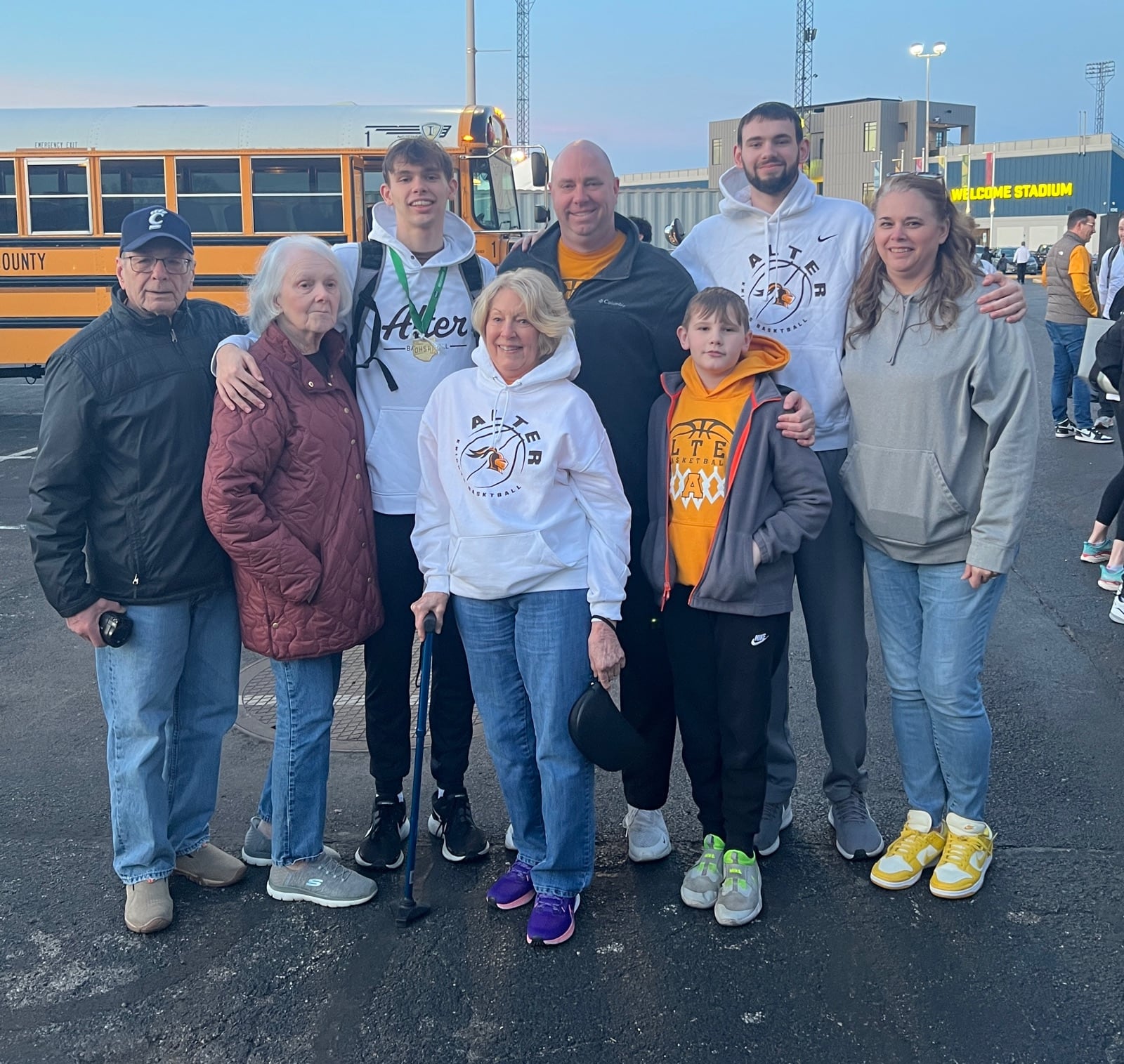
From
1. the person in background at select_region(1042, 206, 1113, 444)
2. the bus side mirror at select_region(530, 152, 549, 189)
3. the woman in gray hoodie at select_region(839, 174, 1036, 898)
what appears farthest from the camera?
the bus side mirror at select_region(530, 152, 549, 189)

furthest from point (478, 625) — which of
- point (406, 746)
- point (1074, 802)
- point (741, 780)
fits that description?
point (1074, 802)

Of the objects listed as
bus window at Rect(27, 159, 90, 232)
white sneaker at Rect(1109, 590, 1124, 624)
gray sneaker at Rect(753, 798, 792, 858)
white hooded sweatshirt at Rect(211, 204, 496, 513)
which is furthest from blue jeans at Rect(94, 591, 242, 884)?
bus window at Rect(27, 159, 90, 232)

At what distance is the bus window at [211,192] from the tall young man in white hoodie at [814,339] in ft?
38.0

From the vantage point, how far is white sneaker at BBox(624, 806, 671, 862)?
146 inches

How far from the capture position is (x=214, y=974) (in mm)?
3119

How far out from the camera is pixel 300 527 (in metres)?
3.34

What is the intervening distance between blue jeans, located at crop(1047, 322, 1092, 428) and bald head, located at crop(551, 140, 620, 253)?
31.1ft

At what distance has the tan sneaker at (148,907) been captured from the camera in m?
3.34

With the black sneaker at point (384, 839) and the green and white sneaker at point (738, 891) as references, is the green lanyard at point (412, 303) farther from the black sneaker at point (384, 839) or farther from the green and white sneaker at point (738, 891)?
the green and white sneaker at point (738, 891)

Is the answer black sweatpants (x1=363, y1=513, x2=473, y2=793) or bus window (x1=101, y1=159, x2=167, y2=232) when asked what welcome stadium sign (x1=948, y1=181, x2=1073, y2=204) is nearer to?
bus window (x1=101, y1=159, x2=167, y2=232)

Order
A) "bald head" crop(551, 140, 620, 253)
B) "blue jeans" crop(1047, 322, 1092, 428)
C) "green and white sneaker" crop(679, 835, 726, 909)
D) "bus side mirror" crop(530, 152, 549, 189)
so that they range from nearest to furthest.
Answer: "green and white sneaker" crop(679, 835, 726, 909)
"bald head" crop(551, 140, 620, 253)
"blue jeans" crop(1047, 322, 1092, 428)
"bus side mirror" crop(530, 152, 549, 189)

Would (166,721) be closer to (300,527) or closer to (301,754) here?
(301,754)

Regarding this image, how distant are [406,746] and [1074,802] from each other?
242cm

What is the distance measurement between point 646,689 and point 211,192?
1236 centimetres
